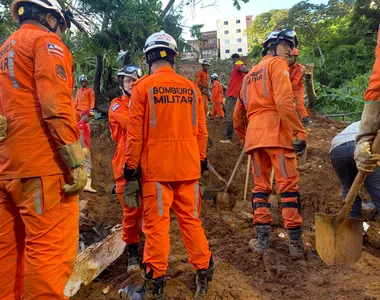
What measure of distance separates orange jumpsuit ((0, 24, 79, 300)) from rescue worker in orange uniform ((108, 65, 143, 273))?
1.11 meters

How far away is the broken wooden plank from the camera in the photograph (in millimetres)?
3021

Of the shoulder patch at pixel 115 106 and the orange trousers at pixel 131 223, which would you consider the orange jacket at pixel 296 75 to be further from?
the orange trousers at pixel 131 223

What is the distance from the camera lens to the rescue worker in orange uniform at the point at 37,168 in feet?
6.81

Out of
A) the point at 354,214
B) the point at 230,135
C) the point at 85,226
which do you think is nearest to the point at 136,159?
the point at 85,226

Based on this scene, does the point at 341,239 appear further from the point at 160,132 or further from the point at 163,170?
the point at 160,132

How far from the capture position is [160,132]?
2.79 meters

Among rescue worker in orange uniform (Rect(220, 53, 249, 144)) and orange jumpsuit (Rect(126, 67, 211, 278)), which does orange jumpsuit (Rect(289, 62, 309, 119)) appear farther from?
orange jumpsuit (Rect(126, 67, 211, 278))

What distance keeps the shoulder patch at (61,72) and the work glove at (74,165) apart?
0.42 metres

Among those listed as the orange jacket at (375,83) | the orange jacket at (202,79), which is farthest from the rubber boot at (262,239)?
the orange jacket at (202,79)

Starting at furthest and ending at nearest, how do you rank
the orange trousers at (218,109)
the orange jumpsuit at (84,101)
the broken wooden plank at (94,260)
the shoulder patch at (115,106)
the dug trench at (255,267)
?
the orange trousers at (218,109), the orange jumpsuit at (84,101), the shoulder patch at (115,106), the broken wooden plank at (94,260), the dug trench at (255,267)

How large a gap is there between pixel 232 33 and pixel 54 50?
180 ft

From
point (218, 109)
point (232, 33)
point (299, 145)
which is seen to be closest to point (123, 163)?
point (299, 145)

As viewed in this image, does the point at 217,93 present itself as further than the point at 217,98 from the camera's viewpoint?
No

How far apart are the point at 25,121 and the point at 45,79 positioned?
0.96 ft
